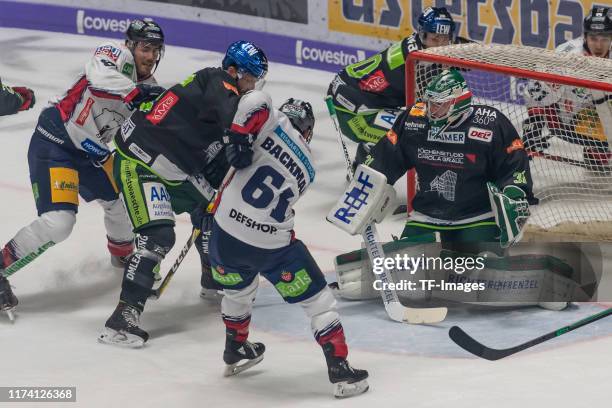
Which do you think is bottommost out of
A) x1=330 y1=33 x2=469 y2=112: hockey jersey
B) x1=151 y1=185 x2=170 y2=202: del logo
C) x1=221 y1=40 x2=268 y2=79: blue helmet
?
x1=330 y1=33 x2=469 y2=112: hockey jersey

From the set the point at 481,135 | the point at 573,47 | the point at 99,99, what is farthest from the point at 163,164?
the point at 573,47

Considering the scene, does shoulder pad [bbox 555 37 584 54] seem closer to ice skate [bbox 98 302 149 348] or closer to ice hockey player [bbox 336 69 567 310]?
ice hockey player [bbox 336 69 567 310]

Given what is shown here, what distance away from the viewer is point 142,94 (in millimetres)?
6367

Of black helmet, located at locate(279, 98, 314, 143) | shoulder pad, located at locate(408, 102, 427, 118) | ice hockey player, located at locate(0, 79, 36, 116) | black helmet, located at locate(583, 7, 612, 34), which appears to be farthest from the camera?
black helmet, located at locate(583, 7, 612, 34)

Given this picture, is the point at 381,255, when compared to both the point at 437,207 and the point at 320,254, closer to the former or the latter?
the point at 437,207

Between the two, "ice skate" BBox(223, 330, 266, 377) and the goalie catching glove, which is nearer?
"ice skate" BBox(223, 330, 266, 377)

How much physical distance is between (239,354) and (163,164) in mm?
1109

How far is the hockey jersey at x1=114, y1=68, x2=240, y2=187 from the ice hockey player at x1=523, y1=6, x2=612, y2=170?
207 cm

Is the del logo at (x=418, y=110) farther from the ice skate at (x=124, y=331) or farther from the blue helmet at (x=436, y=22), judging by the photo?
the ice skate at (x=124, y=331)

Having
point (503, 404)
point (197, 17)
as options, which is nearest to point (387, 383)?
point (503, 404)

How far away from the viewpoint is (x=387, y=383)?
17.9ft

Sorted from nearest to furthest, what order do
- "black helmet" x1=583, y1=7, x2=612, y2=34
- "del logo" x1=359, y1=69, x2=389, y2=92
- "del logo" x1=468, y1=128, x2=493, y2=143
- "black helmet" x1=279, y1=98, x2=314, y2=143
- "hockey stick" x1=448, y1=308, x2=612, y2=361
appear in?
"hockey stick" x1=448, y1=308, x2=612, y2=361 < "black helmet" x1=279, y1=98, x2=314, y2=143 < "del logo" x1=468, y1=128, x2=493, y2=143 < "black helmet" x1=583, y1=7, x2=612, y2=34 < "del logo" x1=359, y1=69, x2=389, y2=92

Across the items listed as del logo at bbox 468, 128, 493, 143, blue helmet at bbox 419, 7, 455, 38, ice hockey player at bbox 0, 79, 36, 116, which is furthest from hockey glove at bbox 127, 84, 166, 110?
blue helmet at bbox 419, 7, 455, 38

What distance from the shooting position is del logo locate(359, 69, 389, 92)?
809 centimetres
